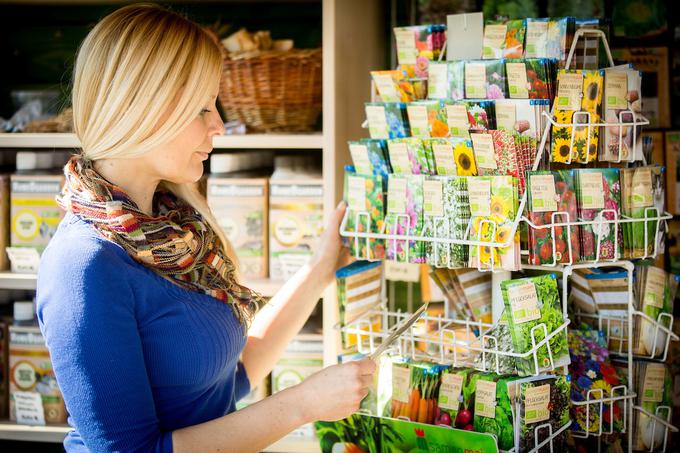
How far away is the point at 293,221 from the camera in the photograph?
84.7 inches

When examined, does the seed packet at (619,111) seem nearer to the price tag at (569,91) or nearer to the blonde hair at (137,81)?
the price tag at (569,91)

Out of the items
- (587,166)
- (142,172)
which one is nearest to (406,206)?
(587,166)

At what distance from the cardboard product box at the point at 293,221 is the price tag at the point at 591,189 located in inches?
30.7

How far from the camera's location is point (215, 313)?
5.05ft

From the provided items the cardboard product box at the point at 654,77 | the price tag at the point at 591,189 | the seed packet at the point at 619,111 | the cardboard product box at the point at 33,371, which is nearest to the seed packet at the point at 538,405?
the price tag at the point at 591,189

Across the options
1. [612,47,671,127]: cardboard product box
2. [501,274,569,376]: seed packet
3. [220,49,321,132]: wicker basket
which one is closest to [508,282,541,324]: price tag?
[501,274,569,376]: seed packet

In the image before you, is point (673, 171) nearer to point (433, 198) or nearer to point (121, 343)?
point (433, 198)

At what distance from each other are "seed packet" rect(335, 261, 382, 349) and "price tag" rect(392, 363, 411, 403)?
12 cm

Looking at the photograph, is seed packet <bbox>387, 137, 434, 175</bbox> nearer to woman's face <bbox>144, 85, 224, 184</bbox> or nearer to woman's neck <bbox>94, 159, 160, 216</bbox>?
woman's face <bbox>144, 85, 224, 184</bbox>

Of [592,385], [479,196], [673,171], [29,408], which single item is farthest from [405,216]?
[29,408]

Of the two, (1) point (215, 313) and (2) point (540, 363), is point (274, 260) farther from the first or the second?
(2) point (540, 363)

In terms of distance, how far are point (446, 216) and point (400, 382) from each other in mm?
352

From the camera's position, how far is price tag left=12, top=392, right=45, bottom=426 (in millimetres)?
2262

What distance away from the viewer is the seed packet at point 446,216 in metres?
1.56
